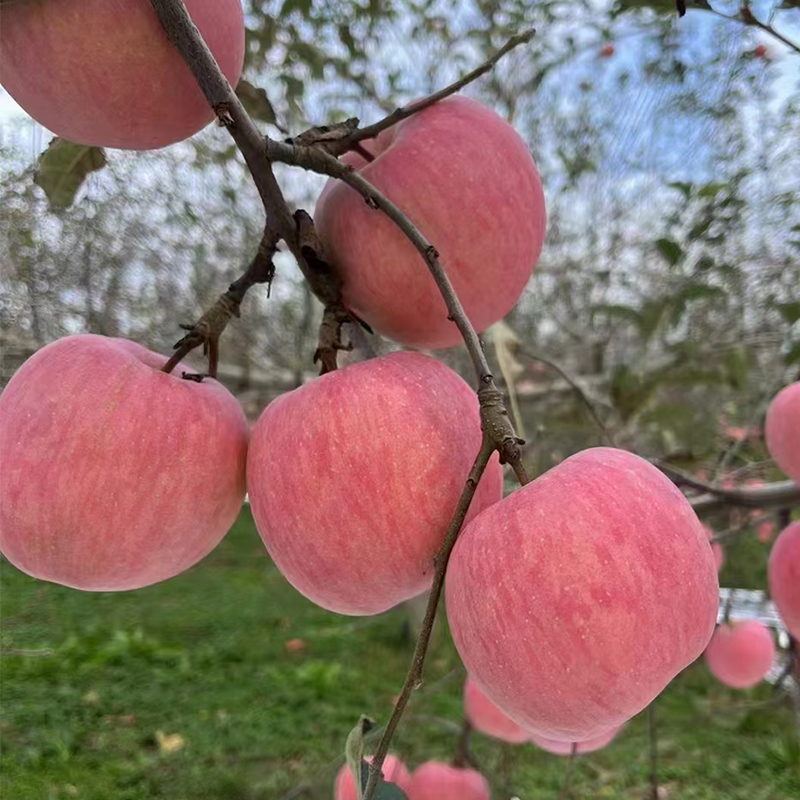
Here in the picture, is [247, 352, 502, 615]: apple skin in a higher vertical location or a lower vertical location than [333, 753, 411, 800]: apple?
higher

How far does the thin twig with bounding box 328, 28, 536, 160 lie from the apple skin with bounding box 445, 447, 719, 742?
273 mm

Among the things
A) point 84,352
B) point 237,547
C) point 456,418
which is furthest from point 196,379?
point 237,547

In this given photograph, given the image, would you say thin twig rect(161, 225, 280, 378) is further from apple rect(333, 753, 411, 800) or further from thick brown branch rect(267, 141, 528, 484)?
apple rect(333, 753, 411, 800)

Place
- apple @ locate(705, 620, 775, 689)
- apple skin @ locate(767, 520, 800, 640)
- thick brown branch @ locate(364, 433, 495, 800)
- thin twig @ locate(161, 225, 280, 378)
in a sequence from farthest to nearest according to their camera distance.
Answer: apple @ locate(705, 620, 775, 689) → apple skin @ locate(767, 520, 800, 640) → thin twig @ locate(161, 225, 280, 378) → thick brown branch @ locate(364, 433, 495, 800)

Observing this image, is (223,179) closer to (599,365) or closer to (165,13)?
(599,365)

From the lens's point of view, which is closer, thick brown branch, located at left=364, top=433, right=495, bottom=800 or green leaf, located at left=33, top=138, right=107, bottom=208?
thick brown branch, located at left=364, top=433, right=495, bottom=800

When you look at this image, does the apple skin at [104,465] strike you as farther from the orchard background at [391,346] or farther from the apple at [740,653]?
the apple at [740,653]

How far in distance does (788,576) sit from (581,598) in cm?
48

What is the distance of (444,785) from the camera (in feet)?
2.95

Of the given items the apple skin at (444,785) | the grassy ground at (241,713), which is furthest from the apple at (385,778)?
the grassy ground at (241,713)

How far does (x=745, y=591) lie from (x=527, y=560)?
4.96ft

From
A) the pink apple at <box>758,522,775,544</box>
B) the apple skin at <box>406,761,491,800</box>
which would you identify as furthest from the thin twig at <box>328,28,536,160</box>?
the pink apple at <box>758,522,775,544</box>

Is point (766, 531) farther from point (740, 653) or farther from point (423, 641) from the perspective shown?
point (423, 641)

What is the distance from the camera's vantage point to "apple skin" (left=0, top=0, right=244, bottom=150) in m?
0.45
